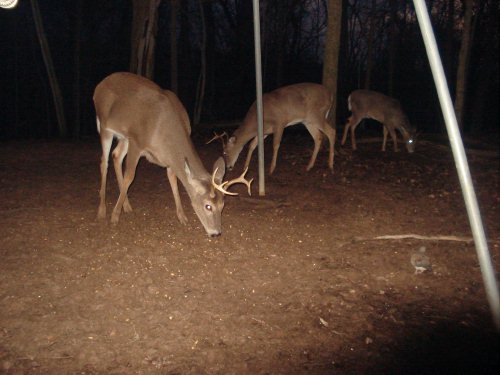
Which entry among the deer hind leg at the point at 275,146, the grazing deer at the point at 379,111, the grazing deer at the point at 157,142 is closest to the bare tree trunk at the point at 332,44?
the deer hind leg at the point at 275,146

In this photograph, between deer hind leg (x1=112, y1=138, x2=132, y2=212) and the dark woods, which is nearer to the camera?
deer hind leg (x1=112, y1=138, x2=132, y2=212)

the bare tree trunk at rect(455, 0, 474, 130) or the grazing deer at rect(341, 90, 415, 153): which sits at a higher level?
the bare tree trunk at rect(455, 0, 474, 130)

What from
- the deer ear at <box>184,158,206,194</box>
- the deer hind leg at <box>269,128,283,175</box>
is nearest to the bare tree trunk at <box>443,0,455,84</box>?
the deer hind leg at <box>269,128,283,175</box>

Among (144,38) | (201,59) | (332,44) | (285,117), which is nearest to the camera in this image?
(285,117)

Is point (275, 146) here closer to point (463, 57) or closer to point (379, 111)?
point (379, 111)

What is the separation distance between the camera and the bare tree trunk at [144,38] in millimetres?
11727

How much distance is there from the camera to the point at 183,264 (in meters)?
4.66

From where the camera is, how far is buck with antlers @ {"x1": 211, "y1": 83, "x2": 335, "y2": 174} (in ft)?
29.3

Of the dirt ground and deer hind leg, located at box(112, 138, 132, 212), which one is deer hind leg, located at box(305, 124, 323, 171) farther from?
deer hind leg, located at box(112, 138, 132, 212)

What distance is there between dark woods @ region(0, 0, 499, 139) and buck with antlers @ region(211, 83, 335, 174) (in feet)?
34.8

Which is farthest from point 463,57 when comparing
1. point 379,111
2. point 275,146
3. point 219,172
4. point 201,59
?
point 201,59

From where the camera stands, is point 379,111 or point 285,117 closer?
point 285,117

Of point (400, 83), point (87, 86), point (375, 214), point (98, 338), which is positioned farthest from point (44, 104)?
point (98, 338)

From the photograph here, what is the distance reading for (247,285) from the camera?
13.9ft
